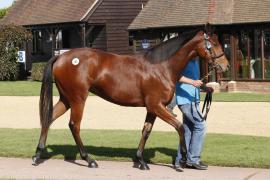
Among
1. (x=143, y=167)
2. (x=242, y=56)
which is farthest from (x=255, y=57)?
(x=143, y=167)

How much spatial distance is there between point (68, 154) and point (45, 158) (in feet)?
1.34

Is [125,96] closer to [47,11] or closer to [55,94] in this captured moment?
[55,94]

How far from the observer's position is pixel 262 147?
10.1m

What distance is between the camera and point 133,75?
9.00 meters

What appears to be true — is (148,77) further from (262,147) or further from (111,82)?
(262,147)

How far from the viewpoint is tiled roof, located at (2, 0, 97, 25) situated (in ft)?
112

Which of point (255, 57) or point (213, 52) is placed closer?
point (213, 52)

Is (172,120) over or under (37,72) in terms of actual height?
over

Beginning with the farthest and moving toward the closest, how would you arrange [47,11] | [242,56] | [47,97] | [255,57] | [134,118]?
[47,11] < [242,56] < [255,57] < [134,118] < [47,97]

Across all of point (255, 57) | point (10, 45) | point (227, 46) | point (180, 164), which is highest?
point (227, 46)

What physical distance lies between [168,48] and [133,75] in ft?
2.09

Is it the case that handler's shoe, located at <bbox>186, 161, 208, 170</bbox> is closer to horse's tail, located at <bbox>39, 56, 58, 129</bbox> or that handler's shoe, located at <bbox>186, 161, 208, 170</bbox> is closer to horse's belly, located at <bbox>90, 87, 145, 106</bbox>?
horse's belly, located at <bbox>90, 87, 145, 106</bbox>

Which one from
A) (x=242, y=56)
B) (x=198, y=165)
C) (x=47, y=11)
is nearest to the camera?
(x=198, y=165)

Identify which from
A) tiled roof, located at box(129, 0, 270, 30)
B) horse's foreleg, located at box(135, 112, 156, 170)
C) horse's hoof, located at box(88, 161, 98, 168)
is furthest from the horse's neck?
tiled roof, located at box(129, 0, 270, 30)
